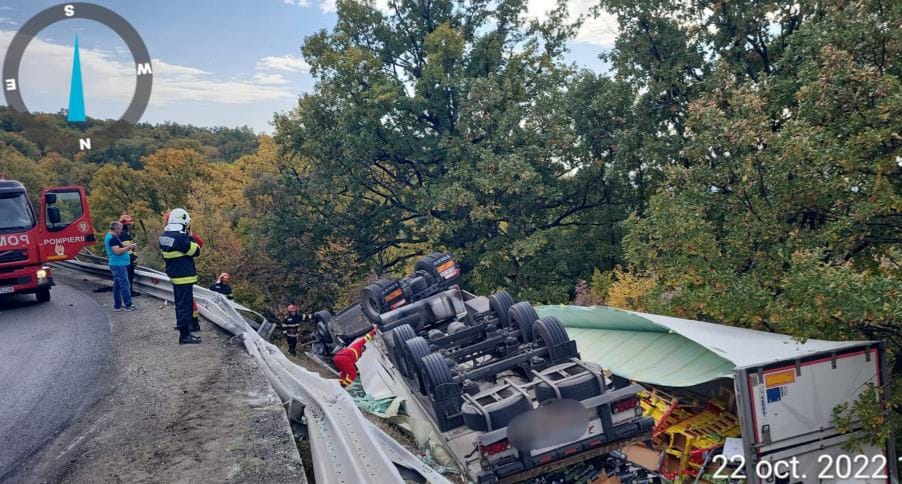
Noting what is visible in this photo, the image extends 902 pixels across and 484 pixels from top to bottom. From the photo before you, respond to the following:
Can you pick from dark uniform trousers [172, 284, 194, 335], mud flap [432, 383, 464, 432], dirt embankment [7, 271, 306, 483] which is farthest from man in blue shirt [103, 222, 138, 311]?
mud flap [432, 383, 464, 432]

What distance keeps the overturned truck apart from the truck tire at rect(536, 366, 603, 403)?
0.01 metres

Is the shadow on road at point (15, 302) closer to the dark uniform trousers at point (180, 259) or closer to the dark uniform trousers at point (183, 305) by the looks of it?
the dark uniform trousers at point (183, 305)

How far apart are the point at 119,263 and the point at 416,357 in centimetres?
582

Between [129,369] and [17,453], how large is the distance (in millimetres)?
2054

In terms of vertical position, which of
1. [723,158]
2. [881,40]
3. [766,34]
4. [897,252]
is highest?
[766,34]

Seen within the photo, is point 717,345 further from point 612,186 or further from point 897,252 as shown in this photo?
point 612,186

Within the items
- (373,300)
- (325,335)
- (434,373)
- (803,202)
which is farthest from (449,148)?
(434,373)

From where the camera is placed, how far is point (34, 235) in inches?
418

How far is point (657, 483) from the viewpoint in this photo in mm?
6625

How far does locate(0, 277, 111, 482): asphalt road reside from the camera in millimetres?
4852

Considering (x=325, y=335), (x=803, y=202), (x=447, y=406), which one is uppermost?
(x=803, y=202)

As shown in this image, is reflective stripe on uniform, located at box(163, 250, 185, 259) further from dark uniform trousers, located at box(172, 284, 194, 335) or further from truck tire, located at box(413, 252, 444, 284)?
truck tire, located at box(413, 252, 444, 284)

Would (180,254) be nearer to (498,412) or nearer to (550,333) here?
(498,412)

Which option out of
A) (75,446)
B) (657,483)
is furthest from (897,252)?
(75,446)
